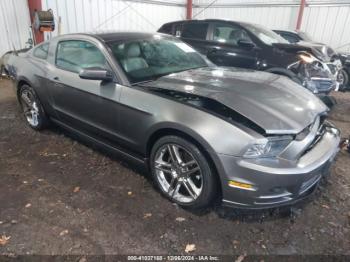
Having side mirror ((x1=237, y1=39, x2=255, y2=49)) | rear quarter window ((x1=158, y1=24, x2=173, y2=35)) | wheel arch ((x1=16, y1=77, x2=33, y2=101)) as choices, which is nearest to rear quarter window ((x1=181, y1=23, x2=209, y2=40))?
rear quarter window ((x1=158, y1=24, x2=173, y2=35))

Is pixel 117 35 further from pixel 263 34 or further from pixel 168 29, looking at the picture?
pixel 168 29

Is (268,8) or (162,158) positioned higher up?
(268,8)

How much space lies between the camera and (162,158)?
9.16 ft

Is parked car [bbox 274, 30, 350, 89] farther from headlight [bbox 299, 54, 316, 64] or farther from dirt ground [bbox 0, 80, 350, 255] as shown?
dirt ground [bbox 0, 80, 350, 255]

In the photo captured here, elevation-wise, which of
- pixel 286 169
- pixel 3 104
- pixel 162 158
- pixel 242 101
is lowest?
pixel 3 104

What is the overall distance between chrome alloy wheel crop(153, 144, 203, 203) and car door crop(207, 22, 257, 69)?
12.3 ft

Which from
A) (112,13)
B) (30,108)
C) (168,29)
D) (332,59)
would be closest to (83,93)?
(30,108)

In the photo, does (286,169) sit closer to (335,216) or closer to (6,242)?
(335,216)

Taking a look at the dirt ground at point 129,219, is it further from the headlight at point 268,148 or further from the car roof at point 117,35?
the car roof at point 117,35

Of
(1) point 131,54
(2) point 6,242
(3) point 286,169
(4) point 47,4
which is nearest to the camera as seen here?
(3) point 286,169

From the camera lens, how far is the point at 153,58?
3.33 m

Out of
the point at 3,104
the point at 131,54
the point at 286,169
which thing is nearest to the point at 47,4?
the point at 3,104

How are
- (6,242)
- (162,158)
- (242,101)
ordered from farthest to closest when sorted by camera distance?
(162,158) → (242,101) → (6,242)

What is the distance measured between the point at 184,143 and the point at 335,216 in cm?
154
